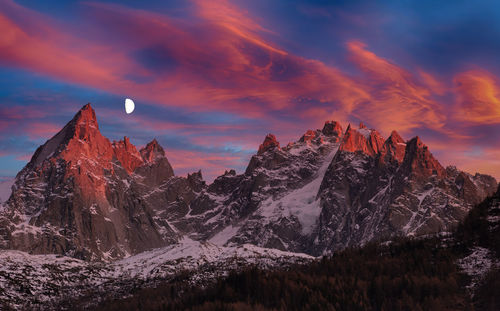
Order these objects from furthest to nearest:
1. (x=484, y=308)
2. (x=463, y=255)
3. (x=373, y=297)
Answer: (x=463, y=255) < (x=373, y=297) < (x=484, y=308)

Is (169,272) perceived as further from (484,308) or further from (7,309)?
(484,308)

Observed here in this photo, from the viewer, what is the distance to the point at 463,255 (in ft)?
152

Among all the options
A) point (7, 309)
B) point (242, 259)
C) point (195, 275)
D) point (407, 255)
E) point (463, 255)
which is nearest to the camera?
point (463, 255)

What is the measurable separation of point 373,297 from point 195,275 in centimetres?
13229

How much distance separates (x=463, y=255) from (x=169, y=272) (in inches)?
6528

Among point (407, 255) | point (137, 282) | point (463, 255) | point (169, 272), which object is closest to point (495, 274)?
point (463, 255)

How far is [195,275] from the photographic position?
538ft

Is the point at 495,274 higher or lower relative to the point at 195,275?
higher

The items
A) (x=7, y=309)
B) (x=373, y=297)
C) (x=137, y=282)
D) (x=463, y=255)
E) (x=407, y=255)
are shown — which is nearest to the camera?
(x=373, y=297)

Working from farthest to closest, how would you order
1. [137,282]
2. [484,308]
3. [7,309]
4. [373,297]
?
[137,282]
[7,309]
[373,297]
[484,308]

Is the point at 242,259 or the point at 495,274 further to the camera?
the point at 242,259

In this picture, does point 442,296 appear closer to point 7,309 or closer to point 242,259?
point 7,309

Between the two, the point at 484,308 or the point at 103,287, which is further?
the point at 103,287

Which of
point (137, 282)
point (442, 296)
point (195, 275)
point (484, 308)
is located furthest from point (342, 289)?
point (137, 282)
